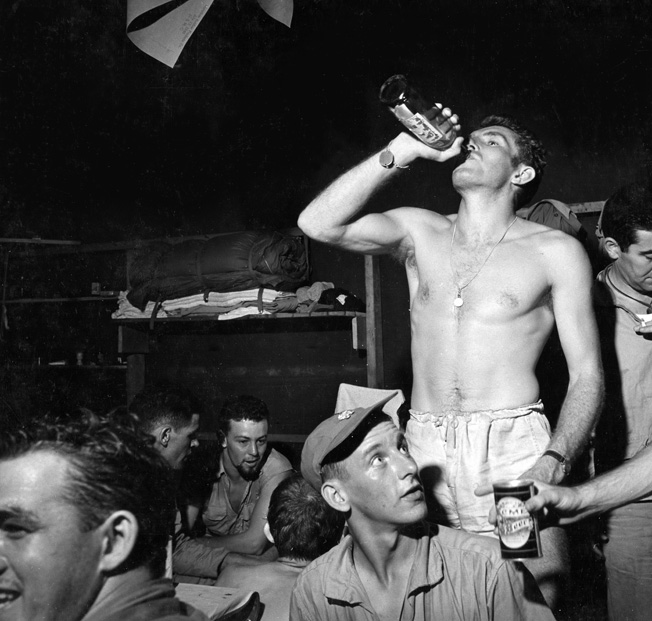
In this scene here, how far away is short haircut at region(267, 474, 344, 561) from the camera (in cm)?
233

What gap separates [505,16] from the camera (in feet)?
12.7

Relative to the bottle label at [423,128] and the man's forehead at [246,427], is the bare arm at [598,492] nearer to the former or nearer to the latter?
the bottle label at [423,128]

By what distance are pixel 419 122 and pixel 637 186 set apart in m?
1.12

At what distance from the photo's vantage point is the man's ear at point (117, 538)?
43.9 inches

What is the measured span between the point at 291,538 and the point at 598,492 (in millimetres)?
1117

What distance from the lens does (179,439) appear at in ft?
10.8

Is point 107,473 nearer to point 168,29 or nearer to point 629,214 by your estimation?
point 629,214

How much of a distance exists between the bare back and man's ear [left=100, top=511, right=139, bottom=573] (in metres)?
1.36

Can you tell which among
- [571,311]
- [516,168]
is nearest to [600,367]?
[571,311]

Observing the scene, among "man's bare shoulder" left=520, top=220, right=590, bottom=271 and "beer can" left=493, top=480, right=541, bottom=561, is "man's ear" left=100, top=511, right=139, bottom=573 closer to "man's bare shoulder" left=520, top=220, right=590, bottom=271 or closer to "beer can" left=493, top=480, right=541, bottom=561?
"beer can" left=493, top=480, right=541, bottom=561

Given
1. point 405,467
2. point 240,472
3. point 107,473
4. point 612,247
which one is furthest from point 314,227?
point 240,472

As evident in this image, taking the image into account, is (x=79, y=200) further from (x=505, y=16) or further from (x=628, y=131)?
(x=628, y=131)

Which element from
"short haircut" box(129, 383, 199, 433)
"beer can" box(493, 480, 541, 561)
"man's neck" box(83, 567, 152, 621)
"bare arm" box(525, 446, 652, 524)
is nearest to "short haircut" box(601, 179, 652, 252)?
"bare arm" box(525, 446, 652, 524)

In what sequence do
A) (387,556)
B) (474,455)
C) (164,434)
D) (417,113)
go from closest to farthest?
(387,556), (417,113), (474,455), (164,434)
